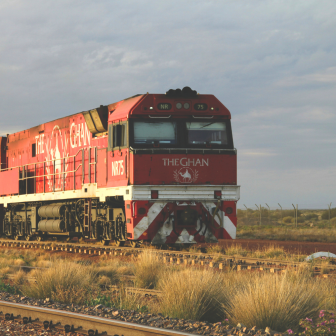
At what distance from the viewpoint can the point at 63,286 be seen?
8.70 meters

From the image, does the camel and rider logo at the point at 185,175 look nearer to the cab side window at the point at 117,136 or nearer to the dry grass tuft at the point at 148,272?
the cab side window at the point at 117,136

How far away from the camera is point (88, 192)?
16.2 metres

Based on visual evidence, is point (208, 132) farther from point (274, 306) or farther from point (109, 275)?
point (274, 306)

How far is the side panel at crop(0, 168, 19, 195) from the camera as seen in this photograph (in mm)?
22156

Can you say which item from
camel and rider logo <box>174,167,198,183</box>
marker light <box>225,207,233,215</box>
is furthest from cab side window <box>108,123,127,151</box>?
marker light <box>225,207,233,215</box>

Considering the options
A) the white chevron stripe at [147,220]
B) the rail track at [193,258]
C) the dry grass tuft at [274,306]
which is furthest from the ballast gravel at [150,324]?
the white chevron stripe at [147,220]

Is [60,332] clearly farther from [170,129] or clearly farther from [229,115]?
[229,115]

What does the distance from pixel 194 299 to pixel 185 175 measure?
22.7ft

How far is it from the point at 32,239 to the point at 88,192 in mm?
7758

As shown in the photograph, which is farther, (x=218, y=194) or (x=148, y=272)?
(x=218, y=194)

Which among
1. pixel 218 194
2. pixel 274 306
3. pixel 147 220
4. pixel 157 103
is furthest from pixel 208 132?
pixel 274 306

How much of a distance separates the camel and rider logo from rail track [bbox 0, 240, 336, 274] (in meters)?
1.97

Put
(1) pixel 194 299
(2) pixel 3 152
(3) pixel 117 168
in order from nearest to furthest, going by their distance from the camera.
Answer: (1) pixel 194 299 < (3) pixel 117 168 < (2) pixel 3 152

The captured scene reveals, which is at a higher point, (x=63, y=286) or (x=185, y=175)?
(x=185, y=175)
